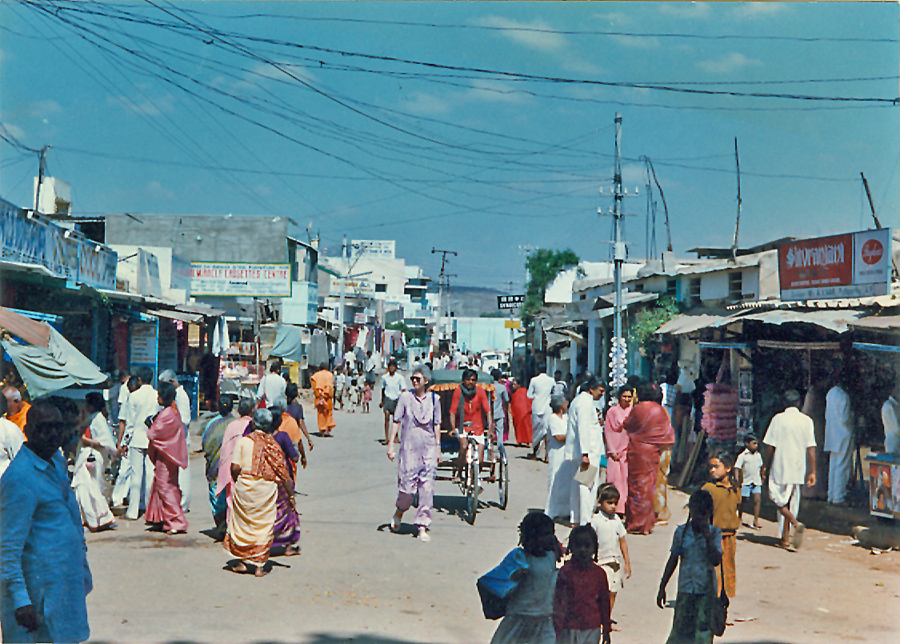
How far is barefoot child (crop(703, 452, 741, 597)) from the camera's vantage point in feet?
21.4

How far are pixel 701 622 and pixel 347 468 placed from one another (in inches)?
409

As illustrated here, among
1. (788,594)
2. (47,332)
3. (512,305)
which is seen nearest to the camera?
(788,594)

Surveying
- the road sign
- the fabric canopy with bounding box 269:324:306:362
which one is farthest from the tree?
the fabric canopy with bounding box 269:324:306:362

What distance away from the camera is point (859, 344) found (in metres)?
9.93

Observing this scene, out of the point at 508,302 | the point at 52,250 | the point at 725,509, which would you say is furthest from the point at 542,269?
the point at 725,509

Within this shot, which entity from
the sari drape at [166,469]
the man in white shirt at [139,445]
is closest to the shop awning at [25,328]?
the man in white shirt at [139,445]

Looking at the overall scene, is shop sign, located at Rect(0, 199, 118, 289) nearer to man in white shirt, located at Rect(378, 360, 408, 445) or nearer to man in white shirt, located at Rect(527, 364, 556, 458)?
man in white shirt, located at Rect(378, 360, 408, 445)

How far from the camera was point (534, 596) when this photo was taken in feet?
15.3

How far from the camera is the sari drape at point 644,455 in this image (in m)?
9.89

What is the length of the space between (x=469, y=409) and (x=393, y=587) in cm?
395

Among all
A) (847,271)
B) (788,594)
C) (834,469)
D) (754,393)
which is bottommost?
(788,594)

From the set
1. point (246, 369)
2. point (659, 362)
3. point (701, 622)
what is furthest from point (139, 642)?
point (246, 369)

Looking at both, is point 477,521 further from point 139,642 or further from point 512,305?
point 512,305

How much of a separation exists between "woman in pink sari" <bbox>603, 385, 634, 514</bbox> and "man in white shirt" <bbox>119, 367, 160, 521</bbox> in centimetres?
525
